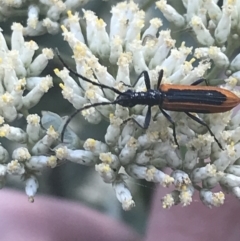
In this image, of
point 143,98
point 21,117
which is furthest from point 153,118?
point 21,117

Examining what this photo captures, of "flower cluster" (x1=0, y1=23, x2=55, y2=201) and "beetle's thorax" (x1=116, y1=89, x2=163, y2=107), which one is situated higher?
"beetle's thorax" (x1=116, y1=89, x2=163, y2=107)

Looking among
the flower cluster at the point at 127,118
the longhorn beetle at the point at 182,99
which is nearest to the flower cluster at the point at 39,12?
the flower cluster at the point at 127,118

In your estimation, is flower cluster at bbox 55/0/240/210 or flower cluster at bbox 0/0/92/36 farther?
flower cluster at bbox 0/0/92/36

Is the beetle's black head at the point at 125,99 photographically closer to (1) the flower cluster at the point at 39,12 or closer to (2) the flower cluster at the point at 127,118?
(2) the flower cluster at the point at 127,118

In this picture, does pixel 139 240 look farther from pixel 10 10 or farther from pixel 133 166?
pixel 10 10

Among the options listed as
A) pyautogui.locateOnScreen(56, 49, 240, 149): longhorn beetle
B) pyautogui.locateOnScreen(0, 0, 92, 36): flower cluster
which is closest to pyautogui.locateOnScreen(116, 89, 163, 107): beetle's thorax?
pyautogui.locateOnScreen(56, 49, 240, 149): longhorn beetle

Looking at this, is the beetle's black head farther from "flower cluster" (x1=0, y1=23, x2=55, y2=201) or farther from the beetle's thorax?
"flower cluster" (x1=0, y1=23, x2=55, y2=201)
